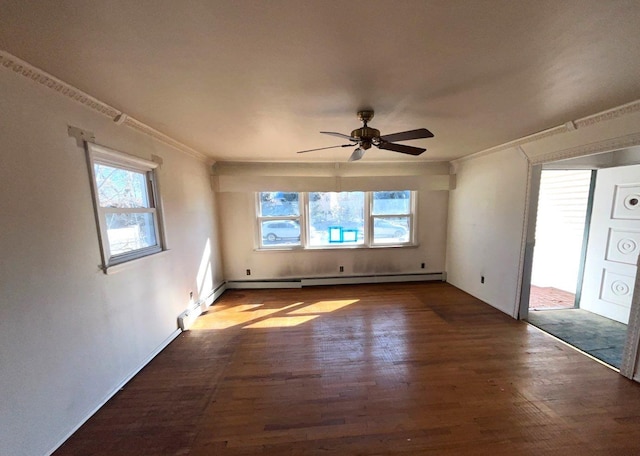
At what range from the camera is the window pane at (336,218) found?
4.36 meters

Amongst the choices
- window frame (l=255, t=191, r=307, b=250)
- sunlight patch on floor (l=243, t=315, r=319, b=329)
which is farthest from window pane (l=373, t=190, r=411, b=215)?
sunlight patch on floor (l=243, t=315, r=319, b=329)

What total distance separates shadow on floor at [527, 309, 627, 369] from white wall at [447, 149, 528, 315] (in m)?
0.43

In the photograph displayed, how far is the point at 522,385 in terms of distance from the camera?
191 cm

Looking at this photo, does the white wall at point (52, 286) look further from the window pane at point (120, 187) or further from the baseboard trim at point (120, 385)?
the window pane at point (120, 187)

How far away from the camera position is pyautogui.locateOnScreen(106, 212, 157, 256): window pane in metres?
1.99

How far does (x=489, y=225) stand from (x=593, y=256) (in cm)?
130

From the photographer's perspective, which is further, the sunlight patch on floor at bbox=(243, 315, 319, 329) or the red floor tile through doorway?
the red floor tile through doorway

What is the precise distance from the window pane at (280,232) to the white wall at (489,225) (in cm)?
294

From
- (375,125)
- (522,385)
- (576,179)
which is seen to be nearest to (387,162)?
(375,125)

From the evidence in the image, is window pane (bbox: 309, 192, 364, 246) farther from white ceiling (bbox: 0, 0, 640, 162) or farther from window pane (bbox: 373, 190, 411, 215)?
white ceiling (bbox: 0, 0, 640, 162)

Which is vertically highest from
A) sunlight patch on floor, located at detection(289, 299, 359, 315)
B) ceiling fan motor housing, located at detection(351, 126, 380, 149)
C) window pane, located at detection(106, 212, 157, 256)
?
ceiling fan motor housing, located at detection(351, 126, 380, 149)

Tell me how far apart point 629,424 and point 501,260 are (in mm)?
1958

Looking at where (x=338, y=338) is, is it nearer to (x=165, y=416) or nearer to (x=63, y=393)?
(x=165, y=416)

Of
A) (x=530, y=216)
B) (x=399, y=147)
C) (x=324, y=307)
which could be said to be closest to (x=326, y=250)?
(x=324, y=307)
